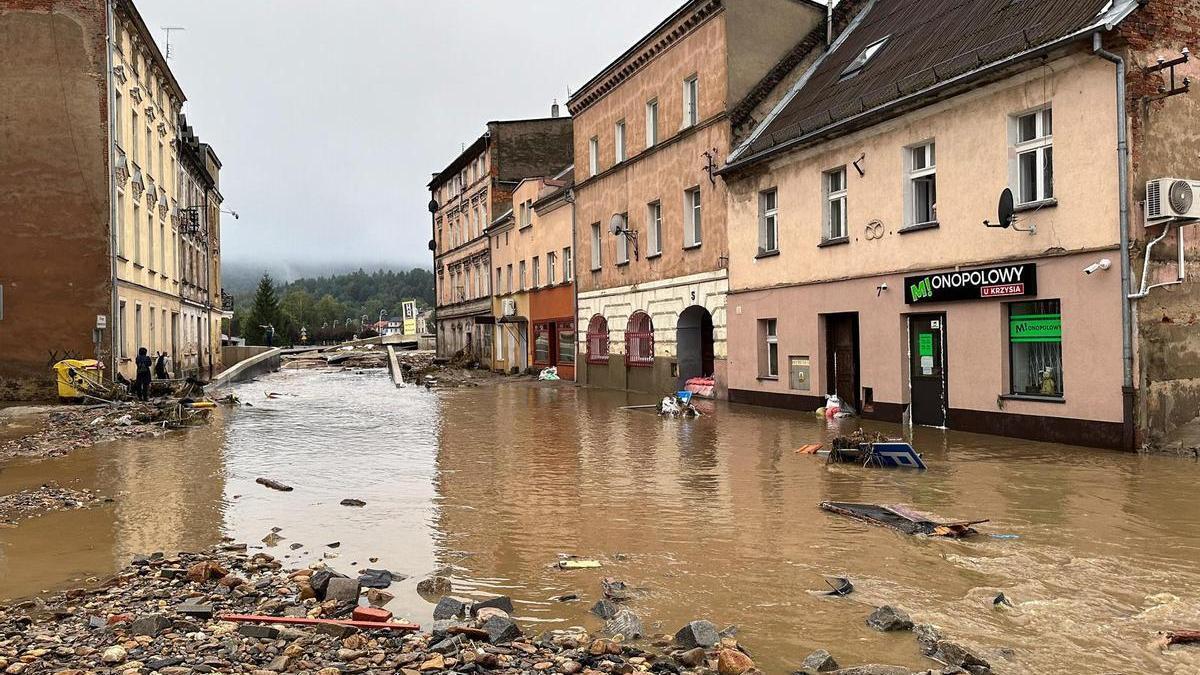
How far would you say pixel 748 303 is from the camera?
74.7 ft

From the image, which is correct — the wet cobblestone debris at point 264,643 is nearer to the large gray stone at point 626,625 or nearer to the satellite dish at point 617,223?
the large gray stone at point 626,625

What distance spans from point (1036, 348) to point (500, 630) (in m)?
12.3

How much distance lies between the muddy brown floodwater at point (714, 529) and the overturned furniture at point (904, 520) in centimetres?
25

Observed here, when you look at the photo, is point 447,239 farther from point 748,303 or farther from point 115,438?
point 115,438

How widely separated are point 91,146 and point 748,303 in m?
19.4

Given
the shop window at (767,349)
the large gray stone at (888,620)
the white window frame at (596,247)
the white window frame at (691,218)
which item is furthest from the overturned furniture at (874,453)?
the white window frame at (596,247)

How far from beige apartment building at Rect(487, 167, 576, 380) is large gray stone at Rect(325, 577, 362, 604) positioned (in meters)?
29.0

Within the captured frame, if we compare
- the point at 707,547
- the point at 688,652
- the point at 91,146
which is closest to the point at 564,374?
the point at 91,146

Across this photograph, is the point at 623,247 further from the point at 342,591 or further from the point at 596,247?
the point at 342,591

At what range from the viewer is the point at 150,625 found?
531cm

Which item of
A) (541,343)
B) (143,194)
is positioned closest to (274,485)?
(143,194)

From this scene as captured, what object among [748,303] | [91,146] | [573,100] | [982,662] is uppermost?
[573,100]

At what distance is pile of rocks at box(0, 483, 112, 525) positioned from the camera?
9.34m

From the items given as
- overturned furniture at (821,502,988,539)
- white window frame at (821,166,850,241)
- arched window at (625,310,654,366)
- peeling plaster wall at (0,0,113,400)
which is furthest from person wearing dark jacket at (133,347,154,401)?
overturned furniture at (821,502,988,539)
